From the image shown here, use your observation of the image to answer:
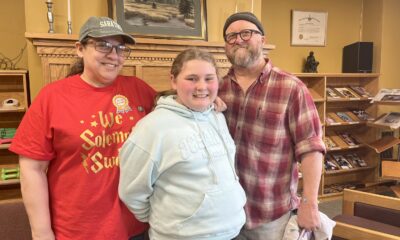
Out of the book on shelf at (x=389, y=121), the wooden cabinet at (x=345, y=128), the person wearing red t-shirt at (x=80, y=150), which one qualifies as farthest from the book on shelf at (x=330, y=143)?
the person wearing red t-shirt at (x=80, y=150)

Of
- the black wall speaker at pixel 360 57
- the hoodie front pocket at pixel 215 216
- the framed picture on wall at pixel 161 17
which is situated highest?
the framed picture on wall at pixel 161 17

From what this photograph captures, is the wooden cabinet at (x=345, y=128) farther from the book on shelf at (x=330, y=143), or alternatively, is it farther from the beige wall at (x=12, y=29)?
the beige wall at (x=12, y=29)

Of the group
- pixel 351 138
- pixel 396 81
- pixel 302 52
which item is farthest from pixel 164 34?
pixel 396 81

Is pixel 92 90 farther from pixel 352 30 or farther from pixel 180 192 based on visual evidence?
pixel 352 30

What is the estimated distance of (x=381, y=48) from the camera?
436 centimetres

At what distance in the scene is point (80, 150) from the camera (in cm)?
121

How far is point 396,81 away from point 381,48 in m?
0.59

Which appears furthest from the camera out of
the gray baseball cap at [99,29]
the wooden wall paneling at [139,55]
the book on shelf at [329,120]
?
the book on shelf at [329,120]

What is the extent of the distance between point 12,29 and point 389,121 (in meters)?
4.28

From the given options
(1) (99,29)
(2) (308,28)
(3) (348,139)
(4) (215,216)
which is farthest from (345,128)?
(1) (99,29)

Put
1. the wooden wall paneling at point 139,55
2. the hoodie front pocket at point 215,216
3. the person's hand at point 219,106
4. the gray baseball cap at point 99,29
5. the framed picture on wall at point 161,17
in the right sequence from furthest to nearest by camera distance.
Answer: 1. the framed picture on wall at point 161,17
2. the wooden wall paneling at point 139,55
3. the person's hand at point 219,106
4. the gray baseball cap at point 99,29
5. the hoodie front pocket at point 215,216

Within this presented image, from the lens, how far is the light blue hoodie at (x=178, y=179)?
43.4 inches

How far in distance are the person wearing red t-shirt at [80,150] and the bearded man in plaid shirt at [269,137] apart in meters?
0.52

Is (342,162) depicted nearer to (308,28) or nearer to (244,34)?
(308,28)
